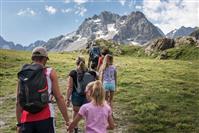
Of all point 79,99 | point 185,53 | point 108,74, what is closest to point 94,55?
point 108,74

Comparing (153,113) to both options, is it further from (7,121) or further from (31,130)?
(31,130)

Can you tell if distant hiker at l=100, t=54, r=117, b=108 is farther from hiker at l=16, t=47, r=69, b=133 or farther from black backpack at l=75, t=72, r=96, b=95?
hiker at l=16, t=47, r=69, b=133

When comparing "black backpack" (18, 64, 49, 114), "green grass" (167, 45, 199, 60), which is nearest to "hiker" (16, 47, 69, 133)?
"black backpack" (18, 64, 49, 114)

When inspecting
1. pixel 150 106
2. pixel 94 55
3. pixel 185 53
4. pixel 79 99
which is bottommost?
pixel 150 106

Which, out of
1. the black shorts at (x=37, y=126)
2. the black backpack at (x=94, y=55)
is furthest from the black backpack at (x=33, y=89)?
the black backpack at (x=94, y=55)

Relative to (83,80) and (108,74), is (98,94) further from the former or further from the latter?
(108,74)

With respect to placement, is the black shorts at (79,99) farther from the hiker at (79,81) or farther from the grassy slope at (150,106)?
the grassy slope at (150,106)

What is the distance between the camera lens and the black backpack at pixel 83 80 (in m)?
14.0

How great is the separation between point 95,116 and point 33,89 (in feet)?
5.93

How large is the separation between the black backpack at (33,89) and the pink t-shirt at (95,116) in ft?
4.33

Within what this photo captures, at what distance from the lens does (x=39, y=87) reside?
357 inches

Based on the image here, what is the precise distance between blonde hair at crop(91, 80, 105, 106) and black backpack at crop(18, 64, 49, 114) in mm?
1187

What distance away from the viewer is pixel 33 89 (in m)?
9.03

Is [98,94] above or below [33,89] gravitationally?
below
